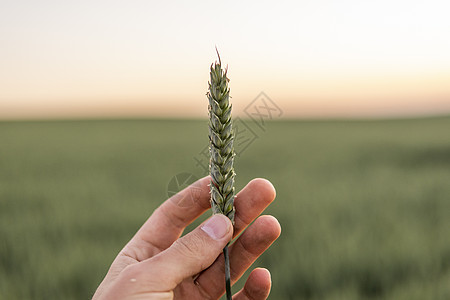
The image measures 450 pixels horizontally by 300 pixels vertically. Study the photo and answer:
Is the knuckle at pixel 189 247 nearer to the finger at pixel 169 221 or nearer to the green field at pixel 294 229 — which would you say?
the finger at pixel 169 221

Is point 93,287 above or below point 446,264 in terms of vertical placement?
above

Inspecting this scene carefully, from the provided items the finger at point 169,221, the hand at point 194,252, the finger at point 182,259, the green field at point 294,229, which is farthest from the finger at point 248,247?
the green field at point 294,229

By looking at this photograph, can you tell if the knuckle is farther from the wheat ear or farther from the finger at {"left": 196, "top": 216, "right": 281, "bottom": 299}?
the finger at {"left": 196, "top": 216, "right": 281, "bottom": 299}

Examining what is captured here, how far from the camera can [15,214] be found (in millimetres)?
3994

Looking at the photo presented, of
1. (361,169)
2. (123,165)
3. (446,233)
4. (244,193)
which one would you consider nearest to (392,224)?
(446,233)

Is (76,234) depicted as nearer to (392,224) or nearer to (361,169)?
(392,224)

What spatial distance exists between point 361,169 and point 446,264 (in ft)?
13.6

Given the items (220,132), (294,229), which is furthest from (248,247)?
(294,229)

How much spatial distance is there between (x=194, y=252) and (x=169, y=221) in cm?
66

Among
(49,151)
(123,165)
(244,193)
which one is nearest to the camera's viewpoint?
(244,193)

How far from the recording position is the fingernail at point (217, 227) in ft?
3.89

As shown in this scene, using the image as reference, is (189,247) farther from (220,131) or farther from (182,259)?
(220,131)

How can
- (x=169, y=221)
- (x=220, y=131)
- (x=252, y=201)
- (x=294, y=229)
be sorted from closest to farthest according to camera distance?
(x=220, y=131) < (x=252, y=201) < (x=169, y=221) < (x=294, y=229)

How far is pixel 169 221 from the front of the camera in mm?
1840
